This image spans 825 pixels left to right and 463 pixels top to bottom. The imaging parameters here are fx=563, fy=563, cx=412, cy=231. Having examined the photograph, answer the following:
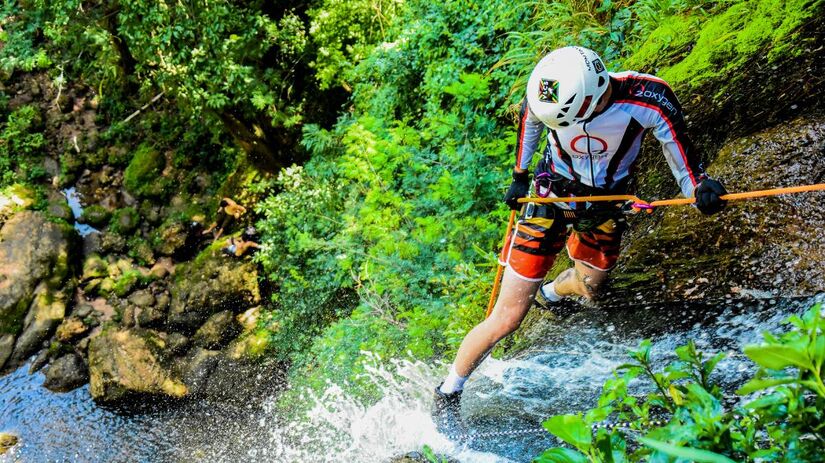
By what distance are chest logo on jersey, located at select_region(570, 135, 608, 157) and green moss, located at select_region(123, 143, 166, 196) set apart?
1232 cm

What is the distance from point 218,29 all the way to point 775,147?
7.78m

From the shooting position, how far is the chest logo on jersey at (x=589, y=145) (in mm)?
3104

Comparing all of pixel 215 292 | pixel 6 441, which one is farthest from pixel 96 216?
pixel 6 441

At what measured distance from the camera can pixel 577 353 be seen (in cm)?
371

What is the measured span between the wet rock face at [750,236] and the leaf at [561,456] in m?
2.43

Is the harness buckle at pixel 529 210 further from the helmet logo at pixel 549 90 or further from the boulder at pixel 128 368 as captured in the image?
the boulder at pixel 128 368

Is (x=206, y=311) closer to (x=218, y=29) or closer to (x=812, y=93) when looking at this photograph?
(x=218, y=29)

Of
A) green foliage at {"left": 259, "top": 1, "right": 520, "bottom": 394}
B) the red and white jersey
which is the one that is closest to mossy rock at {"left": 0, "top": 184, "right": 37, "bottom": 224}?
green foliage at {"left": 259, "top": 1, "right": 520, "bottom": 394}

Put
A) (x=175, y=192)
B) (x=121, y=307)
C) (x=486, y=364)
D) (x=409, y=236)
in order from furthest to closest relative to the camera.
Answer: (x=175, y=192) → (x=121, y=307) → (x=409, y=236) → (x=486, y=364)

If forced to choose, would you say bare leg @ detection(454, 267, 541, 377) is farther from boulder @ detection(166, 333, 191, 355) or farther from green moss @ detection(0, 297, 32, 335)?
green moss @ detection(0, 297, 32, 335)

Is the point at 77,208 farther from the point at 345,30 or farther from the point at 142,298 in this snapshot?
the point at 345,30

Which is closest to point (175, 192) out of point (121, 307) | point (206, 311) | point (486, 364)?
point (121, 307)

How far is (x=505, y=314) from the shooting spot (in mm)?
3479

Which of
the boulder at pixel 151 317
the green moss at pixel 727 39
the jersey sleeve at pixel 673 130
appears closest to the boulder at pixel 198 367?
the boulder at pixel 151 317
